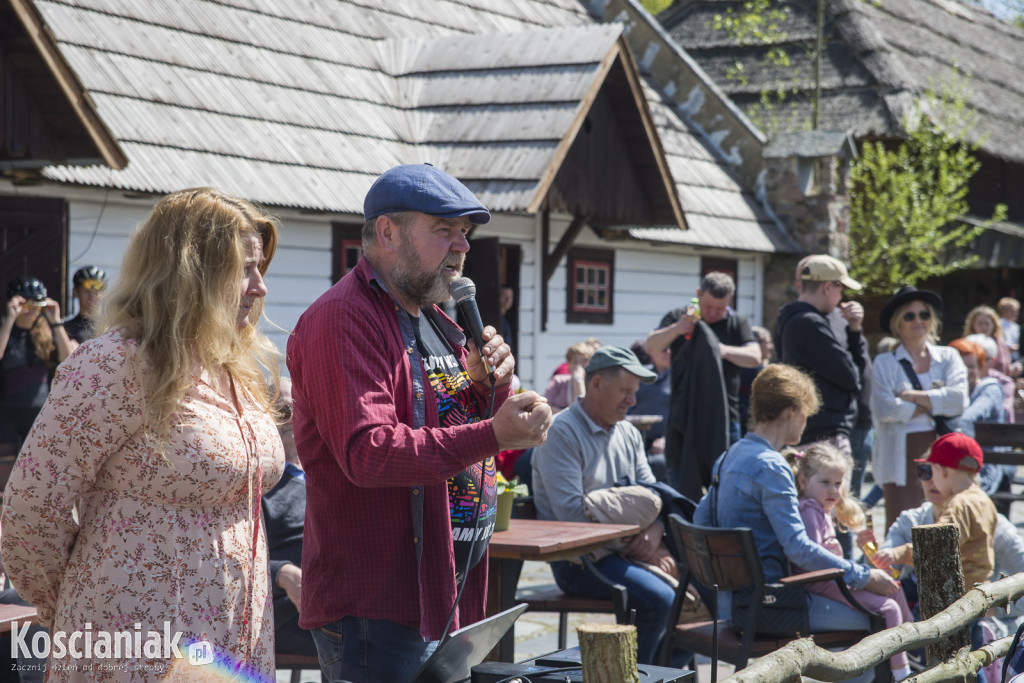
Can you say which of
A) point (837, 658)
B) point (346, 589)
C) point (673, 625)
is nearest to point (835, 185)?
point (673, 625)

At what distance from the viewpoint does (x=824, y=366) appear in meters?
6.77

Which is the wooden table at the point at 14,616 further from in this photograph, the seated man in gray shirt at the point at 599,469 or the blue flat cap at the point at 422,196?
the seated man in gray shirt at the point at 599,469

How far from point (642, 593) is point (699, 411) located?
1920 millimetres

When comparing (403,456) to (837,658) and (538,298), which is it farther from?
(538,298)

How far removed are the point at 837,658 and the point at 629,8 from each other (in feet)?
44.1

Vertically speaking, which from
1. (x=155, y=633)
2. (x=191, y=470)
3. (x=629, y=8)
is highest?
(x=629, y=8)

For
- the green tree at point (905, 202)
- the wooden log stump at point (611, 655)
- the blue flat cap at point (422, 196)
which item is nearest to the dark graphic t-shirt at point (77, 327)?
the blue flat cap at point (422, 196)

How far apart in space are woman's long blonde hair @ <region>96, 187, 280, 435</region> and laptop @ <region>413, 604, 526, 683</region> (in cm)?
77

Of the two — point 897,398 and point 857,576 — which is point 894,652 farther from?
point 897,398

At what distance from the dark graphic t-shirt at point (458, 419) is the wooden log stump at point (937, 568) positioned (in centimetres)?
190

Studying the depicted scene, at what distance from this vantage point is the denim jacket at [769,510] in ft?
15.1

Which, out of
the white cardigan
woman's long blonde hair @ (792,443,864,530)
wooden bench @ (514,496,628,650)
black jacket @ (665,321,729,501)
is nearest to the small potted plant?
wooden bench @ (514,496,628,650)

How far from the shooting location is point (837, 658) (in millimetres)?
3236

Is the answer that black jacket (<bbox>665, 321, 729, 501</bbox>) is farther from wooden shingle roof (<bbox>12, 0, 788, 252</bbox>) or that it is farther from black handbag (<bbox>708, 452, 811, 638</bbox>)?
wooden shingle roof (<bbox>12, 0, 788, 252</bbox>)
